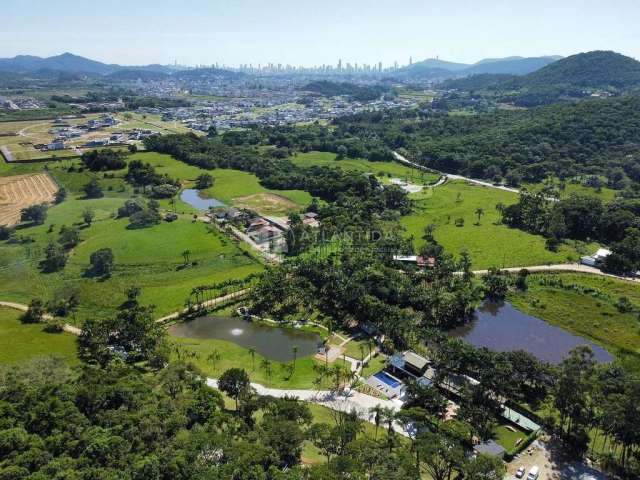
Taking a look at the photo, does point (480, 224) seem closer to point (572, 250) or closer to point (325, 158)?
point (572, 250)

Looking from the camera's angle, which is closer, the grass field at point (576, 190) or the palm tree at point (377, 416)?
the palm tree at point (377, 416)

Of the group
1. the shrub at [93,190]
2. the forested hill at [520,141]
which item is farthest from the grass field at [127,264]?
the forested hill at [520,141]

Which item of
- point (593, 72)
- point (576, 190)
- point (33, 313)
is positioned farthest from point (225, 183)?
point (593, 72)

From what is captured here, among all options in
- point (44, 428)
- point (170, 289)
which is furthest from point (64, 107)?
point (44, 428)

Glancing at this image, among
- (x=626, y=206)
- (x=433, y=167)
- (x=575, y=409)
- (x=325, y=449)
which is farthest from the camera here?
(x=433, y=167)

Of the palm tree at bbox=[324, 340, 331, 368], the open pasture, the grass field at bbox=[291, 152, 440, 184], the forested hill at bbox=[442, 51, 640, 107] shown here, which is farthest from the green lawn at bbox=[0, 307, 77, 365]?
the forested hill at bbox=[442, 51, 640, 107]

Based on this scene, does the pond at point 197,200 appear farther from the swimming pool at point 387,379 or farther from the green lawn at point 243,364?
the swimming pool at point 387,379
